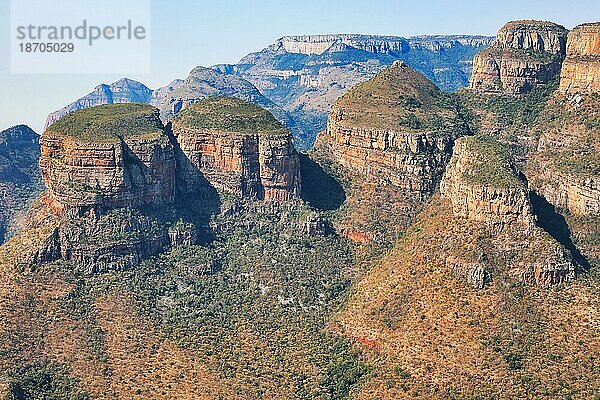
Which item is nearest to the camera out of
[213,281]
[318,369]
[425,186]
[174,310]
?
[318,369]

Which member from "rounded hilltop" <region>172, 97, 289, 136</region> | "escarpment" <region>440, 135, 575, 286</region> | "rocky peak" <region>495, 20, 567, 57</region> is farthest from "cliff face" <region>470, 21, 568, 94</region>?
"rounded hilltop" <region>172, 97, 289, 136</region>

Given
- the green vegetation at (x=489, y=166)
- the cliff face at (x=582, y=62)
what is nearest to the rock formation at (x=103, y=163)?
the green vegetation at (x=489, y=166)

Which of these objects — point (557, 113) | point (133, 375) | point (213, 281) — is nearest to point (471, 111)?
point (557, 113)

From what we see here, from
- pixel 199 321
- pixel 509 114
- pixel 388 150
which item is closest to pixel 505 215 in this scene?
pixel 388 150

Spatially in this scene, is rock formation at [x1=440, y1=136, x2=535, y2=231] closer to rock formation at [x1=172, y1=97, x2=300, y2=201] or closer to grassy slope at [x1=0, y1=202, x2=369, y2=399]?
grassy slope at [x1=0, y1=202, x2=369, y2=399]

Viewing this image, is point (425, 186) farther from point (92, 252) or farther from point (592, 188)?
point (92, 252)

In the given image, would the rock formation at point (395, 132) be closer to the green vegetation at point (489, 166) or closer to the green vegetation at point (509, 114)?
the green vegetation at point (509, 114)

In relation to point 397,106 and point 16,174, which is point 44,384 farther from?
point 16,174
